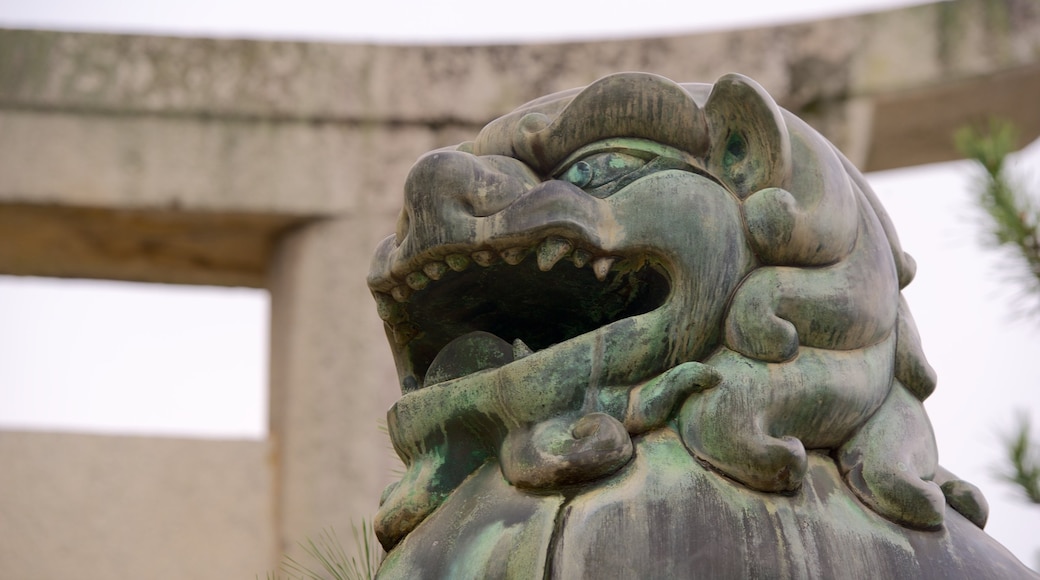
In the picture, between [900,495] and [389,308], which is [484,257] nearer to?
[389,308]

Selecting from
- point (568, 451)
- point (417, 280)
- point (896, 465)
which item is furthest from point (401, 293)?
point (896, 465)

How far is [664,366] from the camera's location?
1337 mm

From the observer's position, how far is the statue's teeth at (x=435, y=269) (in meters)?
1.37

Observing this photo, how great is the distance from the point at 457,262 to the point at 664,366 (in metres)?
0.22

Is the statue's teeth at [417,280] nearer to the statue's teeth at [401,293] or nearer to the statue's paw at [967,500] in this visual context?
the statue's teeth at [401,293]

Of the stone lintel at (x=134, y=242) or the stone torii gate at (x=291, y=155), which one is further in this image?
the stone lintel at (x=134, y=242)

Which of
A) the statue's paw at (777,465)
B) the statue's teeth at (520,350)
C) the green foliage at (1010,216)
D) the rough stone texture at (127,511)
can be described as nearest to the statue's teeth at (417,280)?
the statue's teeth at (520,350)

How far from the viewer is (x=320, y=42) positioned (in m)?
3.66

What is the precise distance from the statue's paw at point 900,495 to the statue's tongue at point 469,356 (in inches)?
13.9

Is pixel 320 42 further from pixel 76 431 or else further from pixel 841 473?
pixel 841 473

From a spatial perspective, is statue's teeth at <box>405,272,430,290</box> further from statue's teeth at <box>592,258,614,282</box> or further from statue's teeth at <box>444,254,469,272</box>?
statue's teeth at <box>592,258,614,282</box>

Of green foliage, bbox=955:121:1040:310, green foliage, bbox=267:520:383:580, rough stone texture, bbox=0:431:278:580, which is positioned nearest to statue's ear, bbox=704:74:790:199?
green foliage, bbox=267:520:383:580

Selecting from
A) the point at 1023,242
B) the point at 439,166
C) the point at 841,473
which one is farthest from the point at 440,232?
the point at 1023,242

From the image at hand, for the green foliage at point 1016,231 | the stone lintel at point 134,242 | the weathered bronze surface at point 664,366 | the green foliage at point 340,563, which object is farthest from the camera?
the stone lintel at point 134,242
